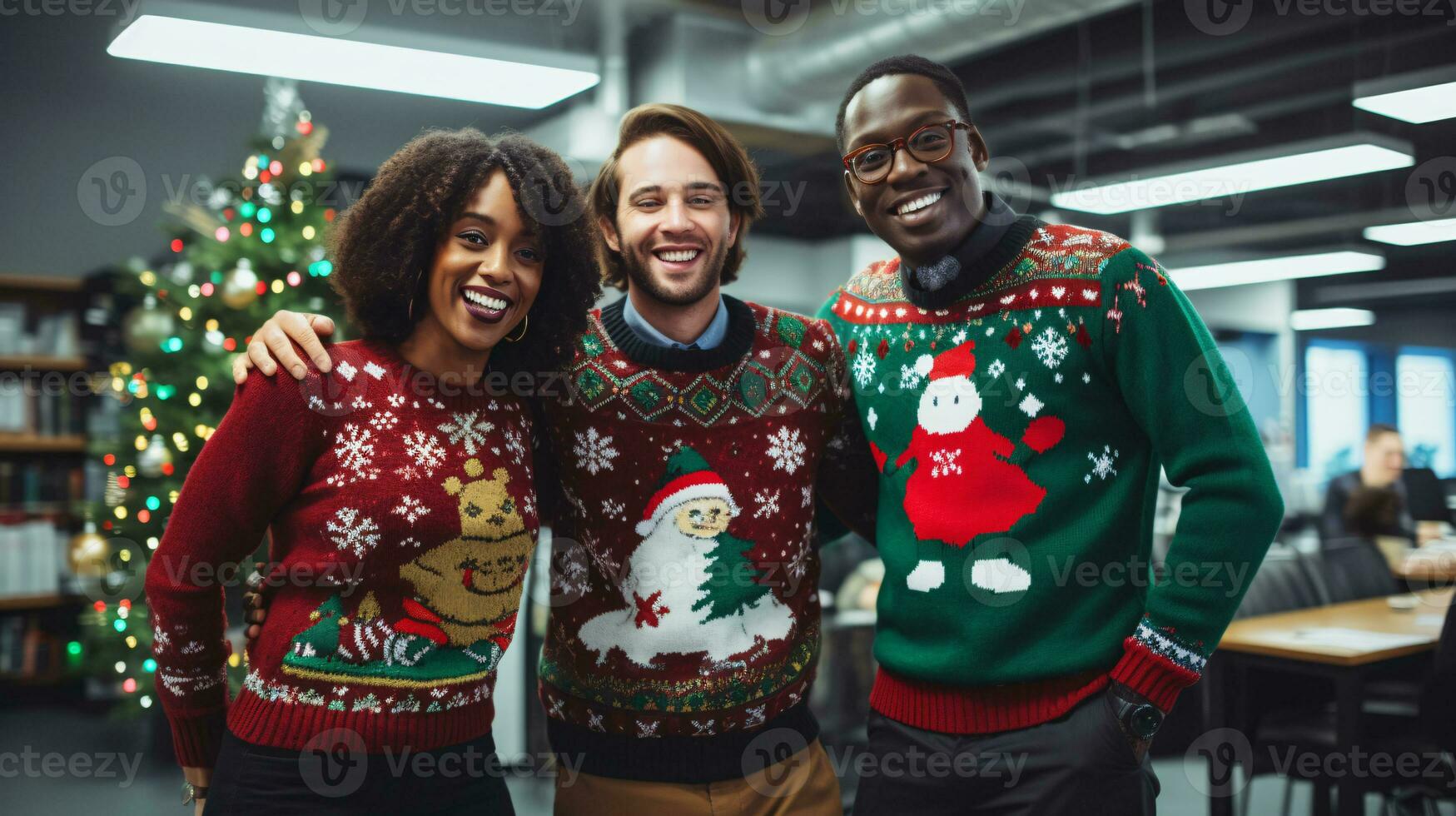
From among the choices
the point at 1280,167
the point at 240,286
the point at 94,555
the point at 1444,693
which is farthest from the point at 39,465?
the point at 1280,167

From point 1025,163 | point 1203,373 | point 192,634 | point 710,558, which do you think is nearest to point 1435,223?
point 1025,163

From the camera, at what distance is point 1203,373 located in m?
1.42

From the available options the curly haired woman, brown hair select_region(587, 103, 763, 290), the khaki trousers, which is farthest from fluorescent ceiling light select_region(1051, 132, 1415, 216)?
the curly haired woman

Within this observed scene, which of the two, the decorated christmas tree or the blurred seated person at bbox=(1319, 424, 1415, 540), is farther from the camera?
the blurred seated person at bbox=(1319, 424, 1415, 540)

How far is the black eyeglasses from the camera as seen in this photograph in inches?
61.4

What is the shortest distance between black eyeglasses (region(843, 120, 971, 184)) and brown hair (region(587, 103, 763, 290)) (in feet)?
0.77

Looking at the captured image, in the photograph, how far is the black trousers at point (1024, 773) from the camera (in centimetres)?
142

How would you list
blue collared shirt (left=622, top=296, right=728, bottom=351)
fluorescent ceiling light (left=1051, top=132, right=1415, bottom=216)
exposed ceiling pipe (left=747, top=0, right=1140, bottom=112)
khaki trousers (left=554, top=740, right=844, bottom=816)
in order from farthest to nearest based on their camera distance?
fluorescent ceiling light (left=1051, top=132, right=1415, bottom=216), exposed ceiling pipe (left=747, top=0, right=1140, bottom=112), blue collared shirt (left=622, top=296, right=728, bottom=351), khaki trousers (left=554, top=740, right=844, bottom=816)

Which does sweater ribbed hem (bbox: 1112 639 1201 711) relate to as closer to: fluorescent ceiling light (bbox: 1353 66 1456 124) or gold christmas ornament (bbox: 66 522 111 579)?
gold christmas ornament (bbox: 66 522 111 579)

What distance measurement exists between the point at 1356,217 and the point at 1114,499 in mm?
6987

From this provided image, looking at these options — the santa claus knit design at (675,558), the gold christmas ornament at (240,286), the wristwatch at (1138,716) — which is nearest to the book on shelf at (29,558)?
the gold christmas ornament at (240,286)

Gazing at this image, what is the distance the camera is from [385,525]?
1303mm

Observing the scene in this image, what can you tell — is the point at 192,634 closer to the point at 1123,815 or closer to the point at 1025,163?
the point at 1123,815

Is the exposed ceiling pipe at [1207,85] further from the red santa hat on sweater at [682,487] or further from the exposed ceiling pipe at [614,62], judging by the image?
the red santa hat on sweater at [682,487]
